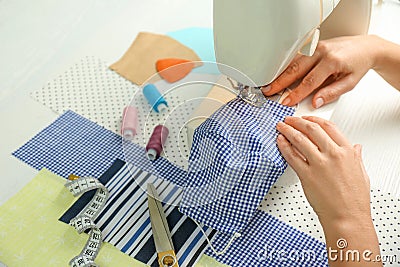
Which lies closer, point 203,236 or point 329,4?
point 329,4

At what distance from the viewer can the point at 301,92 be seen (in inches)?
47.9

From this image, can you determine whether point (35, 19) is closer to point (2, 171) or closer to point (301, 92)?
point (2, 171)

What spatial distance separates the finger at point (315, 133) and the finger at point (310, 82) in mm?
101

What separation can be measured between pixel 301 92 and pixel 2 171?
0.72 m

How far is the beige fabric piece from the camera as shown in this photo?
59.5 inches

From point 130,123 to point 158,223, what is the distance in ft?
0.82

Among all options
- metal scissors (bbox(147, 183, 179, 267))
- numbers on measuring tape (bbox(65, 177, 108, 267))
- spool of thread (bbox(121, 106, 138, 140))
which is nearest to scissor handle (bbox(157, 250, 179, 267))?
metal scissors (bbox(147, 183, 179, 267))

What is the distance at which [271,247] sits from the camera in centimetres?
111

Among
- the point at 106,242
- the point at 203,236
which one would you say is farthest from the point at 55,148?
the point at 203,236

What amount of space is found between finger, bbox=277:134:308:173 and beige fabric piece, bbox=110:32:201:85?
520 millimetres

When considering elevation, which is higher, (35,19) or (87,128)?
(35,19)

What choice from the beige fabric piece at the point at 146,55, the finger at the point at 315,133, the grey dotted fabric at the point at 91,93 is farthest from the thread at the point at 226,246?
the beige fabric piece at the point at 146,55

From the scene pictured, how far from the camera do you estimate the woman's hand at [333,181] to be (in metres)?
0.99

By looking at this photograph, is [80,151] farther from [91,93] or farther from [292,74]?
[292,74]
